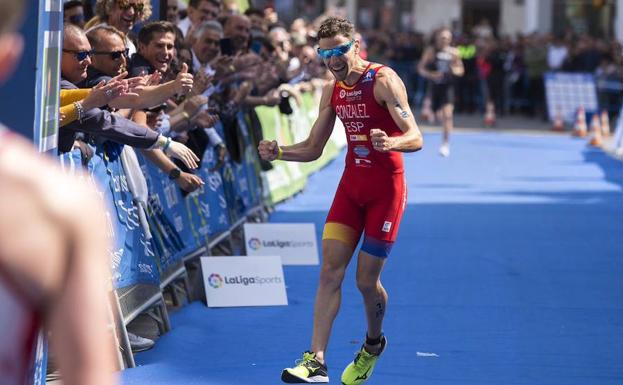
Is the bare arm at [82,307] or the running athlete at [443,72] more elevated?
the bare arm at [82,307]

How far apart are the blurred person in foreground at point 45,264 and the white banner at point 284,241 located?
8537mm

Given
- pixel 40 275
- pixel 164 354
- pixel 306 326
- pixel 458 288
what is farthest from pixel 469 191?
pixel 40 275

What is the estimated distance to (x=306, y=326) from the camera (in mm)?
8680

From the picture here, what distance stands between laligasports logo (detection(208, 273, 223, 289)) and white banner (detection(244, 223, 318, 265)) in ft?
4.93

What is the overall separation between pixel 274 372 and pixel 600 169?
14.6 meters

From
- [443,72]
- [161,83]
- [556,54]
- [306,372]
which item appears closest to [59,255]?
[306,372]

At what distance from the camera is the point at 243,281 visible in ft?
31.0

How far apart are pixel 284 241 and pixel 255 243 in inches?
15.1

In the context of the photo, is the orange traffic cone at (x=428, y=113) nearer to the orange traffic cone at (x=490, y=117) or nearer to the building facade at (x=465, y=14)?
the orange traffic cone at (x=490, y=117)

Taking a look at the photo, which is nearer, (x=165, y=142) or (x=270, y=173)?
(x=165, y=142)

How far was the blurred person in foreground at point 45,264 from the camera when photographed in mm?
2152

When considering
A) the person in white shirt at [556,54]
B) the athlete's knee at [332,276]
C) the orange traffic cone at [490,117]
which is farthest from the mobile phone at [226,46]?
the person in white shirt at [556,54]

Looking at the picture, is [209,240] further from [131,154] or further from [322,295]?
[322,295]

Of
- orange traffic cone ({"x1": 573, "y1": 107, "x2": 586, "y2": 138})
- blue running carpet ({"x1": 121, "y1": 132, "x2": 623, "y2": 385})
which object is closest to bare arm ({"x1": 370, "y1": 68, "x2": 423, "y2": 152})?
blue running carpet ({"x1": 121, "y1": 132, "x2": 623, "y2": 385})
